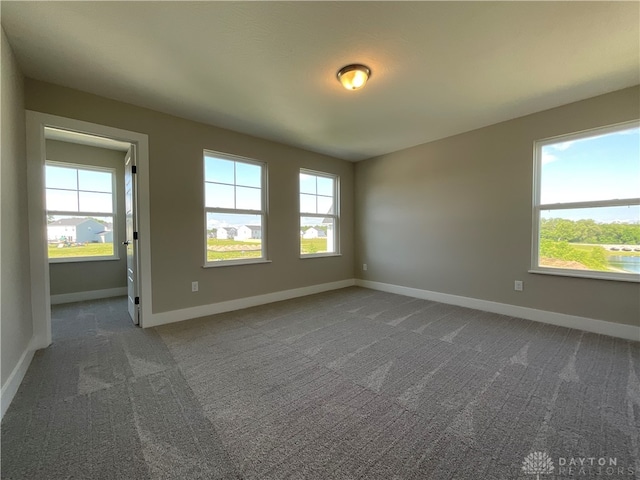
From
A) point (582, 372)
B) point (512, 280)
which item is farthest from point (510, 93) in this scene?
point (582, 372)

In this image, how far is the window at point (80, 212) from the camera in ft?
13.6

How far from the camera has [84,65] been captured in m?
2.24

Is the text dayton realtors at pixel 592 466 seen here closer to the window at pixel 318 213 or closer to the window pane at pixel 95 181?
the window at pixel 318 213

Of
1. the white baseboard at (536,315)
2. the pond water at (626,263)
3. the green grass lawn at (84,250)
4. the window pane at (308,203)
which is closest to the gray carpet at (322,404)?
the white baseboard at (536,315)

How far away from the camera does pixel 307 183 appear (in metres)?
4.71

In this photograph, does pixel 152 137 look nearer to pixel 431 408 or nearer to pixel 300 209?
pixel 300 209

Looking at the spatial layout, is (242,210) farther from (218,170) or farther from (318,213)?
Answer: (318,213)

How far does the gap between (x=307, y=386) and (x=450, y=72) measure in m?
2.86

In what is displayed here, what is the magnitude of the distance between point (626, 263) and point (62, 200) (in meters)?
7.45

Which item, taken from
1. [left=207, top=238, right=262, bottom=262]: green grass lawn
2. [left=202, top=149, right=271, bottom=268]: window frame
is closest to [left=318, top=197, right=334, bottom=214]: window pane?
[left=202, top=149, right=271, bottom=268]: window frame

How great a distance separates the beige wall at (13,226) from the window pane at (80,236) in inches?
93.2

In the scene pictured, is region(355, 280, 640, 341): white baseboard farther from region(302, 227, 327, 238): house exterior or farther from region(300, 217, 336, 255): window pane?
region(302, 227, 327, 238): house exterior

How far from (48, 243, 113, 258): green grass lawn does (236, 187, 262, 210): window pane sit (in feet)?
8.88

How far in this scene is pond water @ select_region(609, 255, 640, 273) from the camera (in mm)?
2656
